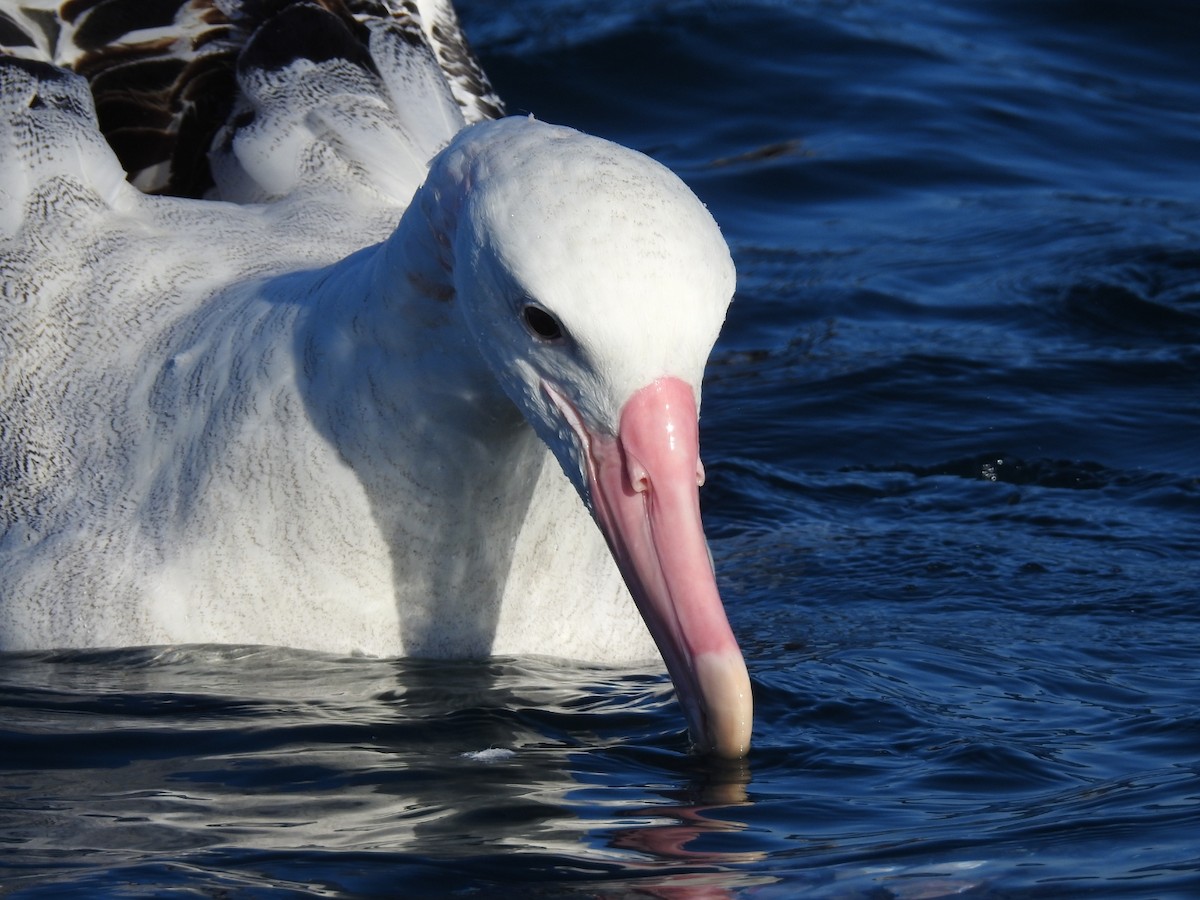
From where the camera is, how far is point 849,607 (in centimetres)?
540

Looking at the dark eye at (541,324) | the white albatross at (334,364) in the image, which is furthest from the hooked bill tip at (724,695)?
the dark eye at (541,324)

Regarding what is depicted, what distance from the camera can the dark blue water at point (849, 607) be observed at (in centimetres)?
347

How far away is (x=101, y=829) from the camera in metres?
3.55

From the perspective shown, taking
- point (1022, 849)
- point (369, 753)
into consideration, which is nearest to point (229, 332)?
point (369, 753)

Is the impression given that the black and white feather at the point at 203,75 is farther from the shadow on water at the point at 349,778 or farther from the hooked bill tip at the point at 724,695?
the hooked bill tip at the point at 724,695

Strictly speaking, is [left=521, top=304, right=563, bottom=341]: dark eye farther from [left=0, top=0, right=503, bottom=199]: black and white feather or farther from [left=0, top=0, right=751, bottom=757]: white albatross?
[left=0, top=0, right=503, bottom=199]: black and white feather

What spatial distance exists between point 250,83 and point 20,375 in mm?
1353

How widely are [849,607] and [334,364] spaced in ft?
5.82

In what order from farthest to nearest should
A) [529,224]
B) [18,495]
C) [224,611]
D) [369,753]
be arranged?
[18,495] < [224,611] < [369,753] < [529,224]

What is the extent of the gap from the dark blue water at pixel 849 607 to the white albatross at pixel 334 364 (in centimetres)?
18

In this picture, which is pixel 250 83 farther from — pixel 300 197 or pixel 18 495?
pixel 18 495

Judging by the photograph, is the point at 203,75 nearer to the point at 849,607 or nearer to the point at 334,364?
the point at 334,364

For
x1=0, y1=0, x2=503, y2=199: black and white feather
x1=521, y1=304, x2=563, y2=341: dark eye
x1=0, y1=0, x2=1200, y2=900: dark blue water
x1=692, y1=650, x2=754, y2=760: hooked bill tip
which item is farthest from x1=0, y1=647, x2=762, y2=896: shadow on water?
x1=0, y1=0, x2=503, y2=199: black and white feather

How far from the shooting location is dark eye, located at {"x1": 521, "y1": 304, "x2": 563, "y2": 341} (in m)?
3.43
